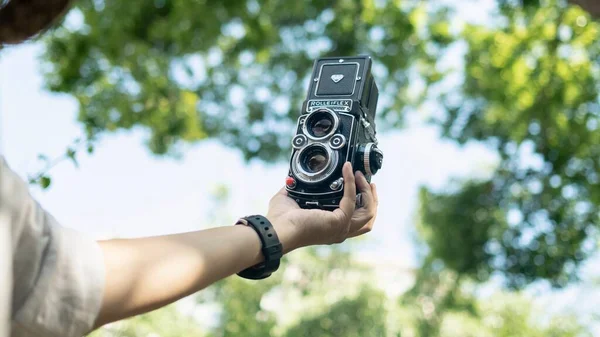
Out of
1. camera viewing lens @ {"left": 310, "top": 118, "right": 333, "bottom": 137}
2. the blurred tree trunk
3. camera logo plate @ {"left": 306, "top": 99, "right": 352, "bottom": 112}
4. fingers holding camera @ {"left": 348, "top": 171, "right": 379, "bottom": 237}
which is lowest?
fingers holding camera @ {"left": 348, "top": 171, "right": 379, "bottom": 237}

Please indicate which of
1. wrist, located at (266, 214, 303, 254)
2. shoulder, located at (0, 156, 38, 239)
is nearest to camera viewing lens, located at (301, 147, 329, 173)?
wrist, located at (266, 214, 303, 254)

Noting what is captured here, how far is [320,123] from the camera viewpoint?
184 centimetres

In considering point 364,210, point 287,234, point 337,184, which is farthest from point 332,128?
point 287,234

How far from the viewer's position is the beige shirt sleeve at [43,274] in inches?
27.8

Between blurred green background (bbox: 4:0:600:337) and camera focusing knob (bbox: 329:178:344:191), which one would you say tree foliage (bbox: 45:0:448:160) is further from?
camera focusing knob (bbox: 329:178:344:191)

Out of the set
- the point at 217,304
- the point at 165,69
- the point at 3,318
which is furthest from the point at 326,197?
the point at 217,304

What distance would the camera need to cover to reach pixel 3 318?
0.64m

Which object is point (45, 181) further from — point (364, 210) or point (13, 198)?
point (13, 198)

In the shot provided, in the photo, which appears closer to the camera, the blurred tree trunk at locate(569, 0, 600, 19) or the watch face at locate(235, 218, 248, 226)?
the watch face at locate(235, 218, 248, 226)

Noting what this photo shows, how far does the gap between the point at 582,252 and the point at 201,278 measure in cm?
660

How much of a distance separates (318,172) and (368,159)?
0.13m

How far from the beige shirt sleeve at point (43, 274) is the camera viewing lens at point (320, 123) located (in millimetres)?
1086

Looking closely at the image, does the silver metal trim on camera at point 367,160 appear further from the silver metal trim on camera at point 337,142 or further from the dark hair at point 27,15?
the dark hair at point 27,15

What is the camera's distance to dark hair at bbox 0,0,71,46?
32.6 inches
